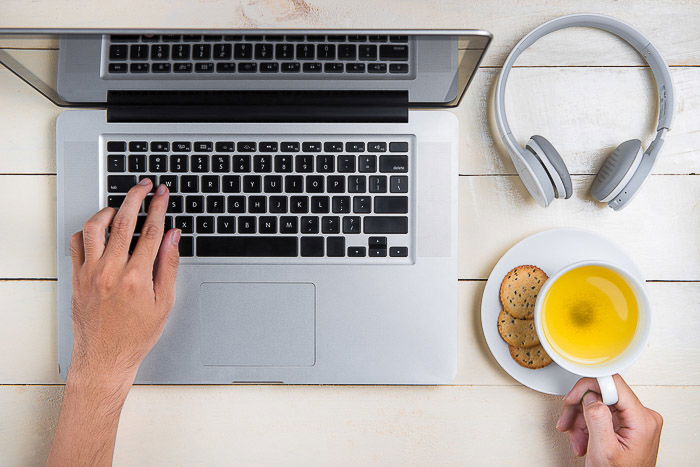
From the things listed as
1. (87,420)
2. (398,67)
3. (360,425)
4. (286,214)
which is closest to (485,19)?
(398,67)

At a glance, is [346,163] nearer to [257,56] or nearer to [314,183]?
[314,183]

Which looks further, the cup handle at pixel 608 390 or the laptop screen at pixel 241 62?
the cup handle at pixel 608 390

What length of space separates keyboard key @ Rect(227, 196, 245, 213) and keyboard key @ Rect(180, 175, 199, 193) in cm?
5

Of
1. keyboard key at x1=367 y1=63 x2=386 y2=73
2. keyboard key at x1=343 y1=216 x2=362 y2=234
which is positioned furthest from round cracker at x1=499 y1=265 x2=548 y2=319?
keyboard key at x1=367 y1=63 x2=386 y2=73

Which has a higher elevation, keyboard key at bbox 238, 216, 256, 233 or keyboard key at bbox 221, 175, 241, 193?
keyboard key at bbox 221, 175, 241, 193

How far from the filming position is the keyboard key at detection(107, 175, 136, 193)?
0.71 meters

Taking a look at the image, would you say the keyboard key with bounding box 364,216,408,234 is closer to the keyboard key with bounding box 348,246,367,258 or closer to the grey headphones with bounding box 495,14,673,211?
the keyboard key with bounding box 348,246,367,258

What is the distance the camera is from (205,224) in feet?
2.32

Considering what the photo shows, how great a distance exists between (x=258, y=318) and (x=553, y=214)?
431mm

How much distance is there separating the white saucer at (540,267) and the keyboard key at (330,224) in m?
0.22

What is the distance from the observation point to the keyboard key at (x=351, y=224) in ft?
2.31

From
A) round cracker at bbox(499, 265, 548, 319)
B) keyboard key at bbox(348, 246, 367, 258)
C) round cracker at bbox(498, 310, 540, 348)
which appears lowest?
round cracker at bbox(498, 310, 540, 348)

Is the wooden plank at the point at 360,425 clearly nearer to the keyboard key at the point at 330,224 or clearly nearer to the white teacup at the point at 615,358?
the white teacup at the point at 615,358

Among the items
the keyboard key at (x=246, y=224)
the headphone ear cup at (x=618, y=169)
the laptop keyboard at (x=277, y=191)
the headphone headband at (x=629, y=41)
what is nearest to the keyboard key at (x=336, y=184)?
the laptop keyboard at (x=277, y=191)
